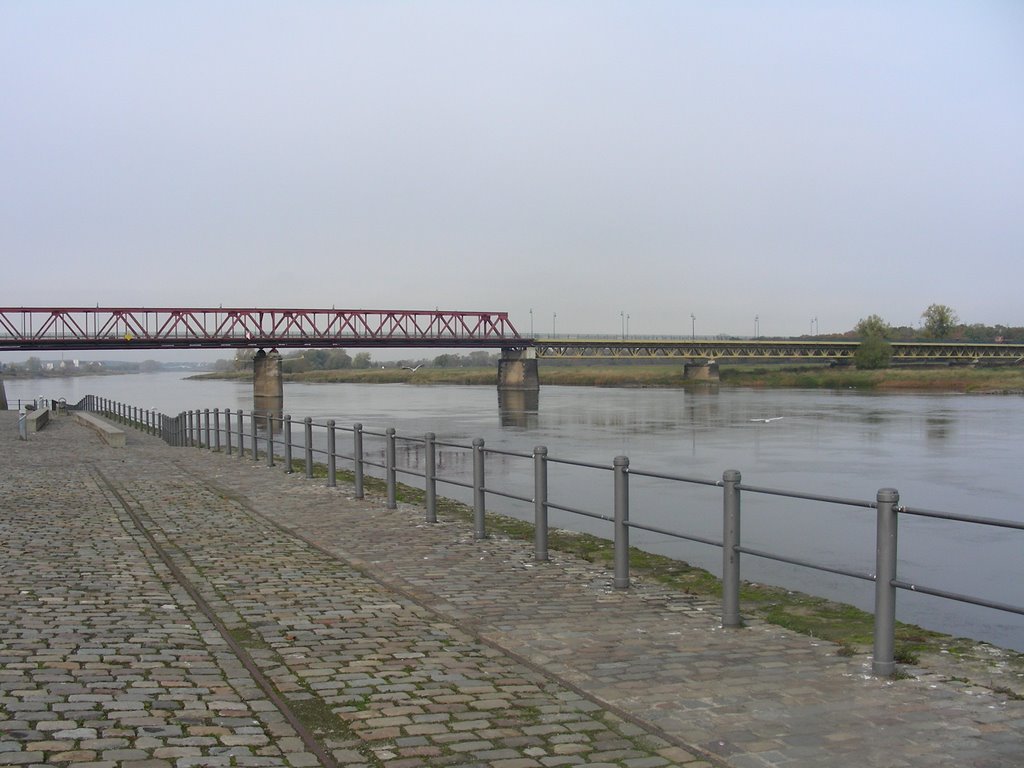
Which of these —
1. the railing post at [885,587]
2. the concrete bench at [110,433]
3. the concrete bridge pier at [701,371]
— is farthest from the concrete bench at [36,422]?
the concrete bridge pier at [701,371]

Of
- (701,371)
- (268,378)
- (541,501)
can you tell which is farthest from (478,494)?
(701,371)

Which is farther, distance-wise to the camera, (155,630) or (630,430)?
(630,430)

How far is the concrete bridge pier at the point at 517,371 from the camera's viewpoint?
117 meters

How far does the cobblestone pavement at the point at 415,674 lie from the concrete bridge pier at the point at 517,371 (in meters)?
105

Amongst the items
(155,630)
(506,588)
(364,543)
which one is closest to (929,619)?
(506,588)

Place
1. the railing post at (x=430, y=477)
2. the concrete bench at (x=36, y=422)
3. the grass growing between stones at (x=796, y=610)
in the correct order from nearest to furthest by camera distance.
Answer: the grass growing between stones at (x=796, y=610) → the railing post at (x=430, y=477) → the concrete bench at (x=36, y=422)

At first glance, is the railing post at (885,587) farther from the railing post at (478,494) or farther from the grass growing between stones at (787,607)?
the railing post at (478,494)

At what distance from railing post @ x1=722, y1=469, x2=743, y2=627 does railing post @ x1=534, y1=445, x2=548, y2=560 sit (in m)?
2.53

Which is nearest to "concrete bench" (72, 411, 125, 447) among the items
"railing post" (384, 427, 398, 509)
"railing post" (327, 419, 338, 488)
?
"railing post" (327, 419, 338, 488)

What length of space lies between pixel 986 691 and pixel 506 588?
431 cm

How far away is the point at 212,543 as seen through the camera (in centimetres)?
1172

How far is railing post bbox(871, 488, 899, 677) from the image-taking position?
6492 millimetres

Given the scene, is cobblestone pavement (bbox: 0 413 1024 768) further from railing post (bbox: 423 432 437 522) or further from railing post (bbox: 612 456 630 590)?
railing post (bbox: 423 432 437 522)

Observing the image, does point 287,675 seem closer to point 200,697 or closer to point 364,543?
point 200,697
